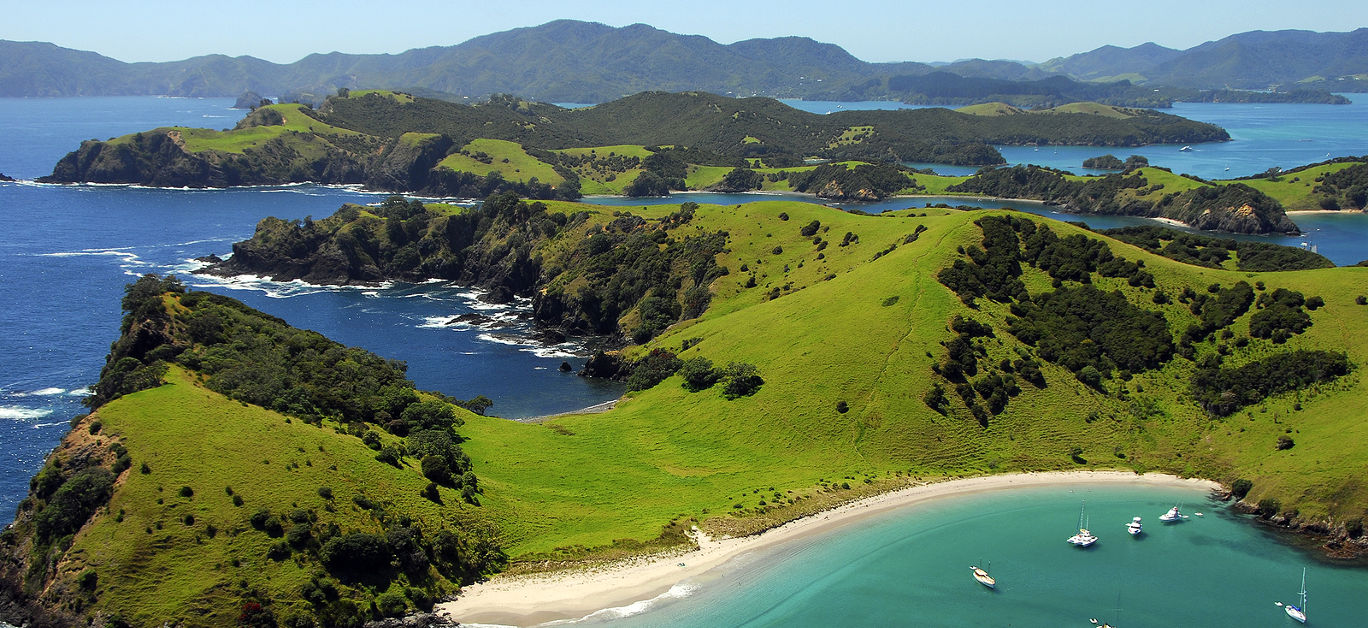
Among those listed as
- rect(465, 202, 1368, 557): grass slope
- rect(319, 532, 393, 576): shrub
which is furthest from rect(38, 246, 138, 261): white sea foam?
rect(319, 532, 393, 576): shrub

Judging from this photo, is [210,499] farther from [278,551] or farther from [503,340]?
[503,340]

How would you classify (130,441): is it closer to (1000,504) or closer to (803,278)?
(1000,504)

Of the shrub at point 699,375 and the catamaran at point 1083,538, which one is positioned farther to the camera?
the shrub at point 699,375

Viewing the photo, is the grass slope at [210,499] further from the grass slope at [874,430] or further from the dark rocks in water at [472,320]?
the dark rocks in water at [472,320]

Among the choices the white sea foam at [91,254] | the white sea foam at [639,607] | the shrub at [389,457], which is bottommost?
the white sea foam at [639,607]

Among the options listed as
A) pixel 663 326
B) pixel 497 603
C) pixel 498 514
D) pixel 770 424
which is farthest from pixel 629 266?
pixel 497 603

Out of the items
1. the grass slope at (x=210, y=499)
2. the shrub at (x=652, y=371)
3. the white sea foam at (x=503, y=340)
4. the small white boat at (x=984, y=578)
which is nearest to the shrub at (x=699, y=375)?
the shrub at (x=652, y=371)
